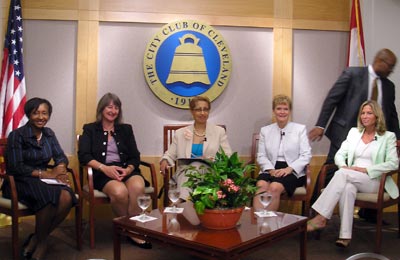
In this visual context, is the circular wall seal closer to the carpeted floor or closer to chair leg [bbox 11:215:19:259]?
the carpeted floor

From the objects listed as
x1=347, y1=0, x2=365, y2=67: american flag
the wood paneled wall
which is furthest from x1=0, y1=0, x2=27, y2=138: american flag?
x1=347, y1=0, x2=365, y2=67: american flag

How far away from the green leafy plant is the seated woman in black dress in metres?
1.18

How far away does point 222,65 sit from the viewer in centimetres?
455

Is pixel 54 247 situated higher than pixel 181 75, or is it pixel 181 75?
pixel 181 75

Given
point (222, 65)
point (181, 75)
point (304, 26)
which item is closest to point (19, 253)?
point (181, 75)

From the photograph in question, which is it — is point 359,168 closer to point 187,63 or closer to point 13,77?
point 187,63

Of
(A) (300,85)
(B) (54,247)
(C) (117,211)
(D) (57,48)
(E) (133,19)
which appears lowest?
(B) (54,247)

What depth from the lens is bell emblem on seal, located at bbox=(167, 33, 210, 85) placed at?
4465 mm

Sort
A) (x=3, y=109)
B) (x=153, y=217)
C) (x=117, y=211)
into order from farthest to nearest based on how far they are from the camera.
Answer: (x=3, y=109), (x=117, y=211), (x=153, y=217)

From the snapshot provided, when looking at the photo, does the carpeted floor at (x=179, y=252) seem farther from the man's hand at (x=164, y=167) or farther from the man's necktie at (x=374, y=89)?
the man's necktie at (x=374, y=89)

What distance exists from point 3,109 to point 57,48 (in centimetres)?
78

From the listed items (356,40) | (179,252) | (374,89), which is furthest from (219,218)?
(356,40)

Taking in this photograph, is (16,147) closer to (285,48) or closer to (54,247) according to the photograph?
(54,247)

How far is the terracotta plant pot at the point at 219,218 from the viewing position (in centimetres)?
252
